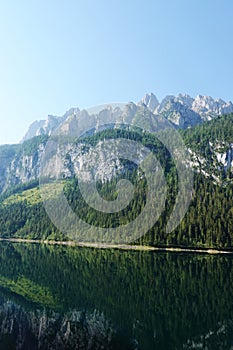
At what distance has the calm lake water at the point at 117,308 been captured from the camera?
88.0 ft

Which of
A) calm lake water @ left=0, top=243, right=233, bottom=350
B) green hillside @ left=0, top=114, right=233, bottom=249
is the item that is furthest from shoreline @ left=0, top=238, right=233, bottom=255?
calm lake water @ left=0, top=243, right=233, bottom=350

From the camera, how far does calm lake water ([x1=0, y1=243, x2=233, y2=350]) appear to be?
26.8 m

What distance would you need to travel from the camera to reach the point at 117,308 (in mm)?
36500

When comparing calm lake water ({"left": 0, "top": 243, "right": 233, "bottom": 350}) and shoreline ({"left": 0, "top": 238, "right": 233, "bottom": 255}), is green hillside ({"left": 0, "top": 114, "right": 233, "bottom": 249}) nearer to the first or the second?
shoreline ({"left": 0, "top": 238, "right": 233, "bottom": 255})

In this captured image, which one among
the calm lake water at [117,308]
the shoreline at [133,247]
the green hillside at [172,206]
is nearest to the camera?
the calm lake water at [117,308]

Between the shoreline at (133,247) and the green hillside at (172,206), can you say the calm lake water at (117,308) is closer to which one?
the shoreline at (133,247)

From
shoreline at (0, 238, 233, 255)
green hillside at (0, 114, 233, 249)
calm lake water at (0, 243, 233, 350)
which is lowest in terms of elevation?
calm lake water at (0, 243, 233, 350)

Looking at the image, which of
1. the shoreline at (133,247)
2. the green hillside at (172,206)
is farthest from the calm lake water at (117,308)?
the green hillside at (172,206)

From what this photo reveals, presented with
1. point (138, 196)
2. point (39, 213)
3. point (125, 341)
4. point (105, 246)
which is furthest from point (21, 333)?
point (39, 213)

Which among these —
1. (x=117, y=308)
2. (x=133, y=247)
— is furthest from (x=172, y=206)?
(x=117, y=308)

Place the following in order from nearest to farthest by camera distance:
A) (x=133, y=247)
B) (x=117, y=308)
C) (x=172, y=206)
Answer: (x=117, y=308), (x=133, y=247), (x=172, y=206)

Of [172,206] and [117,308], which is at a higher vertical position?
[172,206]

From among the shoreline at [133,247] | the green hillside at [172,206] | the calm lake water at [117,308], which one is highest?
the green hillside at [172,206]

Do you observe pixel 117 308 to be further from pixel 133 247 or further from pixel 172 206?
pixel 172 206
